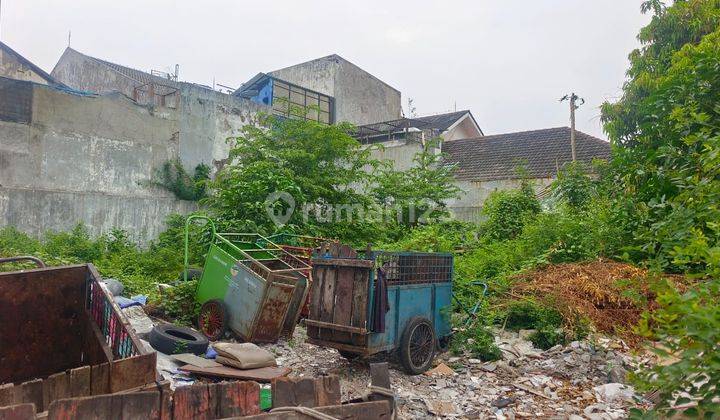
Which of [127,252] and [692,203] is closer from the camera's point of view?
[692,203]

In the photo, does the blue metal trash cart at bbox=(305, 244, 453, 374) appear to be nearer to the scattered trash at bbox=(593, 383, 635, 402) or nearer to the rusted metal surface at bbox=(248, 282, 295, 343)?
the rusted metal surface at bbox=(248, 282, 295, 343)

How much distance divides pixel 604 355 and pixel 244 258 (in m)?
5.06

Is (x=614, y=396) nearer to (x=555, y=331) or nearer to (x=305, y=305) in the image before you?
(x=555, y=331)

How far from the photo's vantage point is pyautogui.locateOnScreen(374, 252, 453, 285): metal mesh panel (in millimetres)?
6066

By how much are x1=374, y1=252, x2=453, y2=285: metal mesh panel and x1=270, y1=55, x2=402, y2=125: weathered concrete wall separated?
18.0 meters

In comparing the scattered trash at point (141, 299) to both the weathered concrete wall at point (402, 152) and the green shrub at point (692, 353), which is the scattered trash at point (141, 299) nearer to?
the green shrub at point (692, 353)

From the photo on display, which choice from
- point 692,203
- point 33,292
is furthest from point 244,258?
point 692,203

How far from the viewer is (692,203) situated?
271 cm

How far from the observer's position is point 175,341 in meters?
5.98

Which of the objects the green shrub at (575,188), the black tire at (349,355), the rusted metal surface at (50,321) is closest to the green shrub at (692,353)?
the rusted metal surface at (50,321)

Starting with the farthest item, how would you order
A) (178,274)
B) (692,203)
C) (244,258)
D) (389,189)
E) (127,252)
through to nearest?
(389,189)
(127,252)
(178,274)
(244,258)
(692,203)

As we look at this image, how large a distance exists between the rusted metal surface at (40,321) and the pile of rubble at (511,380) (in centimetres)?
270

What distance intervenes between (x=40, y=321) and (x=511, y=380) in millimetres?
4805

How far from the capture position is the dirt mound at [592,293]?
7203 millimetres
